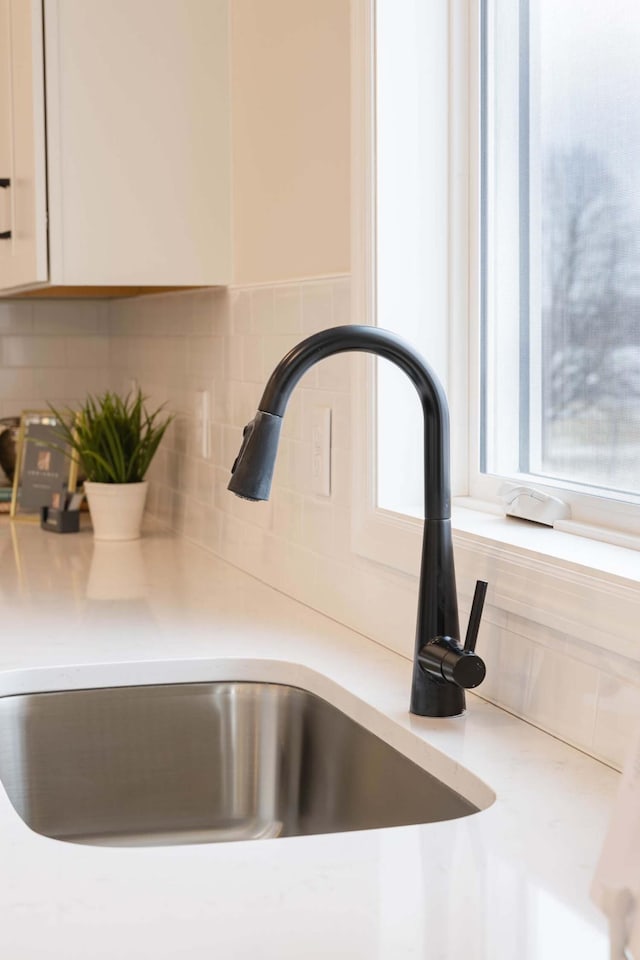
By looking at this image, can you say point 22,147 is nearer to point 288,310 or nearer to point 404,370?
point 288,310

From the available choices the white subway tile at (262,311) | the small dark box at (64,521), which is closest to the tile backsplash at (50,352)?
the small dark box at (64,521)

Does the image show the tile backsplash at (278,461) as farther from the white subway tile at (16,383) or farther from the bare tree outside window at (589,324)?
the bare tree outside window at (589,324)

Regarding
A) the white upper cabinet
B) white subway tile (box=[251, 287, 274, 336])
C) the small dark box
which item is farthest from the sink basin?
the small dark box

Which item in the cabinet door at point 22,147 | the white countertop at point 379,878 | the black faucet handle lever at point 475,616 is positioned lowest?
the white countertop at point 379,878

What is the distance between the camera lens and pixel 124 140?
2115 millimetres

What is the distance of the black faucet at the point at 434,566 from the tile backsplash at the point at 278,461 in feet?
0.26

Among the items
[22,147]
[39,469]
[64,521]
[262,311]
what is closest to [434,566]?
[262,311]

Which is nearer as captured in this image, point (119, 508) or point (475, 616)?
point (475, 616)

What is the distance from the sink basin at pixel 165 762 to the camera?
1.46 m

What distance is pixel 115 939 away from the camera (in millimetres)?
798

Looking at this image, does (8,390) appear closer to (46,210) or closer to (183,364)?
(183,364)

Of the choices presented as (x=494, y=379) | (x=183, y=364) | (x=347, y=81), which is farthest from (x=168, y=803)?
(x=183, y=364)

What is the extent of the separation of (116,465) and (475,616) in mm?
1442

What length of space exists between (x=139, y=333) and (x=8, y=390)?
512 millimetres
